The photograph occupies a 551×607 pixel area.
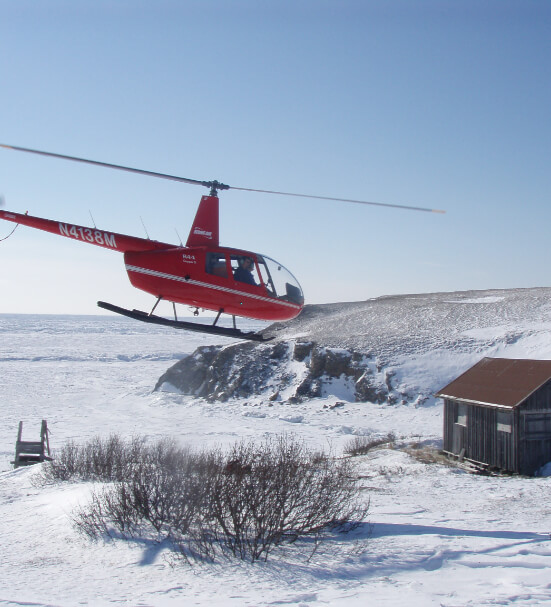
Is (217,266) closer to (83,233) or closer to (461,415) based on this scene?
(83,233)

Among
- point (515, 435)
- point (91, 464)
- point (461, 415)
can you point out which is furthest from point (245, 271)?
point (461, 415)

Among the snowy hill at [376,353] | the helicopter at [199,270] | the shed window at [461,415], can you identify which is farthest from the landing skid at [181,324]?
the snowy hill at [376,353]

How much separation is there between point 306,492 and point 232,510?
74.3 inches

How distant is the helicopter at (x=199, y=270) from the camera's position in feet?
47.3

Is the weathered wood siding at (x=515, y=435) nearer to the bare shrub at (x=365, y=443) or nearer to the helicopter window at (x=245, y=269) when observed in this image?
the bare shrub at (x=365, y=443)

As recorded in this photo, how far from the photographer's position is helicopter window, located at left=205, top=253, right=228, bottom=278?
1457 cm

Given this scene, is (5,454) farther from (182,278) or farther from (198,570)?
(198,570)

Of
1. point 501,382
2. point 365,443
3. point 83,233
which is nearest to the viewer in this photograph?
point 83,233

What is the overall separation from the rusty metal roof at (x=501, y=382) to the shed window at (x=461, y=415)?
1.97 feet

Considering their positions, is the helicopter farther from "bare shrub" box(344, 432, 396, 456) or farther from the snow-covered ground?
"bare shrub" box(344, 432, 396, 456)

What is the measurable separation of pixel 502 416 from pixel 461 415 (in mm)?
2507

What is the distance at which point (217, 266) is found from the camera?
14.6m

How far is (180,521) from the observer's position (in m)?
12.6

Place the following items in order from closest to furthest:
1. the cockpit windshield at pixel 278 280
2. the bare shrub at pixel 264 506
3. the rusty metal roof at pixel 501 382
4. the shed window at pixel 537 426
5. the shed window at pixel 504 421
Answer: the bare shrub at pixel 264 506 < the cockpit windshield at pixel 278 280 < the shed window at pixel 537 426 < the shed window at pixel 504 421 < the rusty metal roof at pixel 501 382
